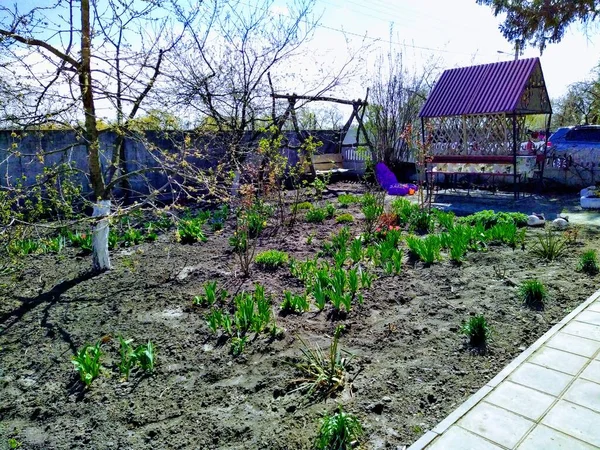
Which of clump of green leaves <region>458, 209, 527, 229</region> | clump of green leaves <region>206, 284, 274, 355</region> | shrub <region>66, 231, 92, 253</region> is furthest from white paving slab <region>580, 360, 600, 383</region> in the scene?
shrub <region>66, 231, 92, 253</region>

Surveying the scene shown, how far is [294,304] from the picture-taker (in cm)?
376

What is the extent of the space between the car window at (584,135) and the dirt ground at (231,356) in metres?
7.18

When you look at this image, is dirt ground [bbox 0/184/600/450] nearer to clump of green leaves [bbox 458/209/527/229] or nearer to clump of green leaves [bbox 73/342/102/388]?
clump of green leaves [bbox 73/342/102/388]

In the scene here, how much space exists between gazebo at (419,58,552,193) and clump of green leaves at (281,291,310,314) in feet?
23.1

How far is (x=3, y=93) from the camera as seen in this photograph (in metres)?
3.19

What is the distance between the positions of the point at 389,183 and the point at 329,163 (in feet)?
7.52

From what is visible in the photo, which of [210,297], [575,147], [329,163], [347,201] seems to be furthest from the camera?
[329,163]

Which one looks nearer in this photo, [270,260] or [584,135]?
[270,260]

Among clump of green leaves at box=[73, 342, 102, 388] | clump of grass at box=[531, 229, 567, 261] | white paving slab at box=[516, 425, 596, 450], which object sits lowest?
white paving slab at box=[516, 425, 596, 450]

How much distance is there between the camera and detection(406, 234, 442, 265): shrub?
4871 millimetres

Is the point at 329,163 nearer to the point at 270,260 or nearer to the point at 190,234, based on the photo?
the point at 190,234

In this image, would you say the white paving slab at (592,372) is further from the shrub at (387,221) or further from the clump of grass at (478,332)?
the shrub at (387,221)

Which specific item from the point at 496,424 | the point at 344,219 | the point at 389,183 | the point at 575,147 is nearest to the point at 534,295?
the point at 496,424

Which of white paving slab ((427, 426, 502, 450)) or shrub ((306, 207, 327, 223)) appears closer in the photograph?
white paving slab ((427, 426, 502, 450))
